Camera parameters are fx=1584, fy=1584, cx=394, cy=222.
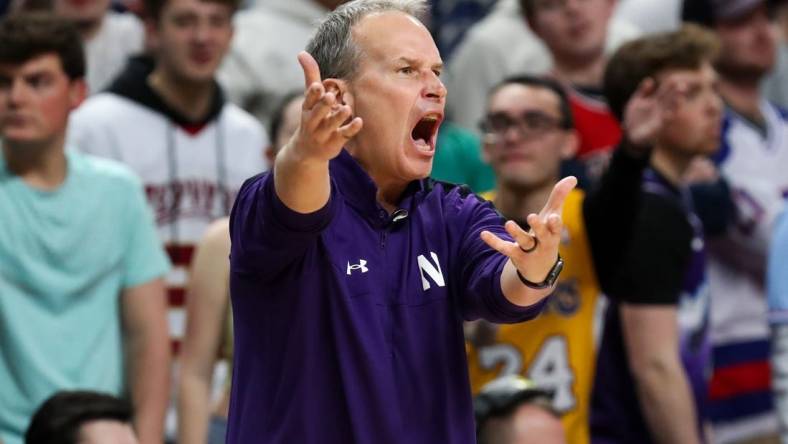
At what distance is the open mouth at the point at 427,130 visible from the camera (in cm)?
334

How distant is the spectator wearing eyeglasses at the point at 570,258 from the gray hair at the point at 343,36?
2285 millimetres

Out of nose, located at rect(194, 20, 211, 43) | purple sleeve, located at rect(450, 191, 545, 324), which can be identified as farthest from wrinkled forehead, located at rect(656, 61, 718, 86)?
purple sleeve, located at rect(450, 191, 545, 324)

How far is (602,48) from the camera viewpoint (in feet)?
24.1

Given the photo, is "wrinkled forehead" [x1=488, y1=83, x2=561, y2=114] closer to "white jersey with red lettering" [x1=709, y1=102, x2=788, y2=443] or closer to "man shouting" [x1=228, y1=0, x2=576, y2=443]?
"white jersey with red lettering" [x1=709, y1=102, x2=788, y2=443]

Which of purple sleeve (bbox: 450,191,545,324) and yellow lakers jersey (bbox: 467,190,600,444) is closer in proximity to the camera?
purple sleeve (bbox: 450,191,545,324)

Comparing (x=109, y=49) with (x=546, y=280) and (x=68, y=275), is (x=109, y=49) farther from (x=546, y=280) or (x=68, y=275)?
(x=546, y=280)

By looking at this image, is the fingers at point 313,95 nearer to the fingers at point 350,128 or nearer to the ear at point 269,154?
the fingers at point 350,128

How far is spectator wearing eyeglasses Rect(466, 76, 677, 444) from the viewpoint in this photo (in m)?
5.61

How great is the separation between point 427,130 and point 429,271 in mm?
303

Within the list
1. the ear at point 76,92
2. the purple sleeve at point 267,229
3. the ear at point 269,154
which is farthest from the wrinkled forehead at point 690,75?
the purple sleeve at point 267,229

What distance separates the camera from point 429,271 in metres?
3.36

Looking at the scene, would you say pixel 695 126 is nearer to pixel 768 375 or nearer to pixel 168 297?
pixel 768 375

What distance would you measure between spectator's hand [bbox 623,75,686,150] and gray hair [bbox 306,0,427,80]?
2.26 m

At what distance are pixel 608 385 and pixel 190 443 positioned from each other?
1.52m
